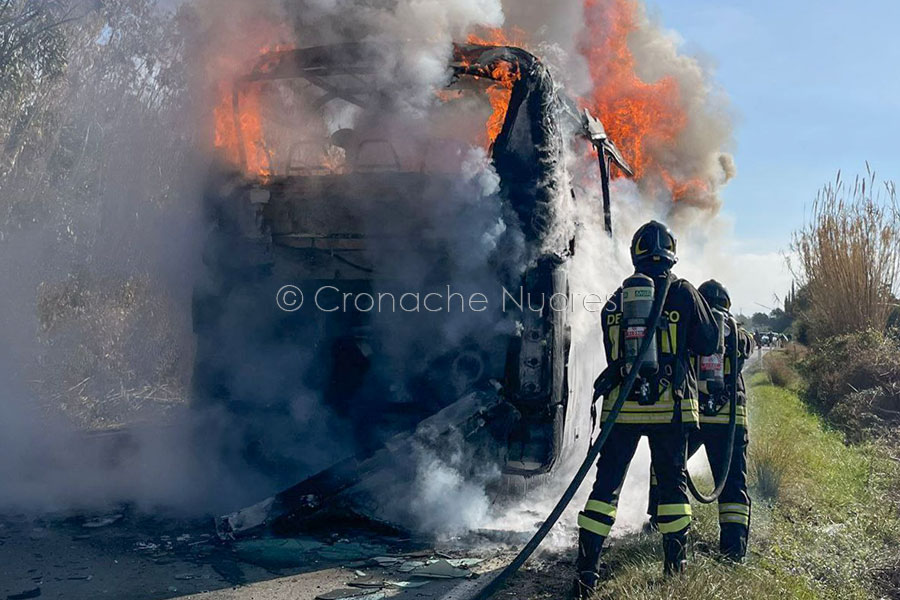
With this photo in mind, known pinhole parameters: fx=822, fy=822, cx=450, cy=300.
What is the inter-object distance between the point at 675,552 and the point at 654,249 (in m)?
1.62

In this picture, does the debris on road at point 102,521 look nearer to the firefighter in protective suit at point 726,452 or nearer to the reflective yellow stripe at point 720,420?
the firefighter in protective suit at point 726,452

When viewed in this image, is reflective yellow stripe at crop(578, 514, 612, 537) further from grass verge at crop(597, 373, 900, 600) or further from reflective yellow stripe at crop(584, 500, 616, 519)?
grass verge at crop(597, 373, 900, 600)

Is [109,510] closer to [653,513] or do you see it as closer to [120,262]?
[653,513]

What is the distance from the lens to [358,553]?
16.7 feet

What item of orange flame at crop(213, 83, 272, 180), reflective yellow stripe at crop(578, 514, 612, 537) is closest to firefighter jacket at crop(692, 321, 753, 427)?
reflective yellow stripe at crop(578, 514, 612, 537)

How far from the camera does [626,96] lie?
10.8 meters

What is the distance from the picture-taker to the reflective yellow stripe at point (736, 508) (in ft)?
16.0

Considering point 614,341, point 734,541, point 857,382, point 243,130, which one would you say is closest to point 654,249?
point 614,341

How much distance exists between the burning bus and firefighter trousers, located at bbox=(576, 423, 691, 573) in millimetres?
1033

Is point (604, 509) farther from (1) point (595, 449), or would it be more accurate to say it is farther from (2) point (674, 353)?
(2) point (674, 353)

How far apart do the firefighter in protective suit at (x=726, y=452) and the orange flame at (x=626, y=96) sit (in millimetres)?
5608

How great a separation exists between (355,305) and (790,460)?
13.3 feet

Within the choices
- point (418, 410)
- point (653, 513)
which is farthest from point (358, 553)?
point (653, 513)

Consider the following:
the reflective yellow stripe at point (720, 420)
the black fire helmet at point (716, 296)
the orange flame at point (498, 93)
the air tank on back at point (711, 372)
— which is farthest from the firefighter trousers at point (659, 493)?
the orange flame at point (498, 93)
